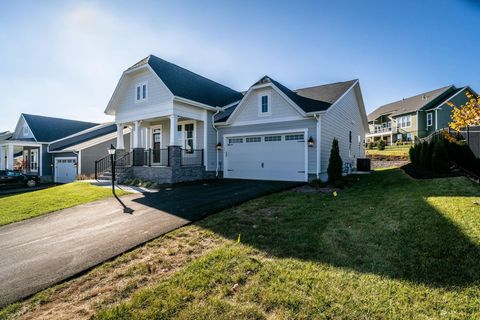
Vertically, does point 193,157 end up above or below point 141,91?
below

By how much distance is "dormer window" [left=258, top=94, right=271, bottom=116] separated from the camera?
13.2 metres

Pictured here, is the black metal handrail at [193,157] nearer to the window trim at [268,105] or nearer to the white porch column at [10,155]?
the window trim at [268,105]

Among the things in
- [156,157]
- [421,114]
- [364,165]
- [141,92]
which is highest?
[421,114]

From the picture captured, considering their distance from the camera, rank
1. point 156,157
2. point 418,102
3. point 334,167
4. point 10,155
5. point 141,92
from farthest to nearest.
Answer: point 418,102 < point 10,155 < point 156,157 < point 141,92 < point 334,167

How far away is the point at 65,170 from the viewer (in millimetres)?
21703

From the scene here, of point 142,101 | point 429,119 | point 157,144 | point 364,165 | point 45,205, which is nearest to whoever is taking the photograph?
point 45,205

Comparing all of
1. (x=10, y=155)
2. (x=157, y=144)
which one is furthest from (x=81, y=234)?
(x=10, y=155)

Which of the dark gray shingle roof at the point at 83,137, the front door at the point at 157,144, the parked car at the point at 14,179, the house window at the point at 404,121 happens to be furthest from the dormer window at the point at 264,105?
the house window at the point at 404,121

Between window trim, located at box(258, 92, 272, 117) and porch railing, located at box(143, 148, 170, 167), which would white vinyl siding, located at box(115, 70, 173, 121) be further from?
window trim, located at box(258, 92, 272, 117)

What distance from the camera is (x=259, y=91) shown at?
13477 mm

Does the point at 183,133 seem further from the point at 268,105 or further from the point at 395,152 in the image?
the point at 395,152

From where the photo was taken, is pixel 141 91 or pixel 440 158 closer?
pixel 440 158

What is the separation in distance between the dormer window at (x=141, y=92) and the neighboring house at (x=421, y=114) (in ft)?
100

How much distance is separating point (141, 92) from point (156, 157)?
461cm
